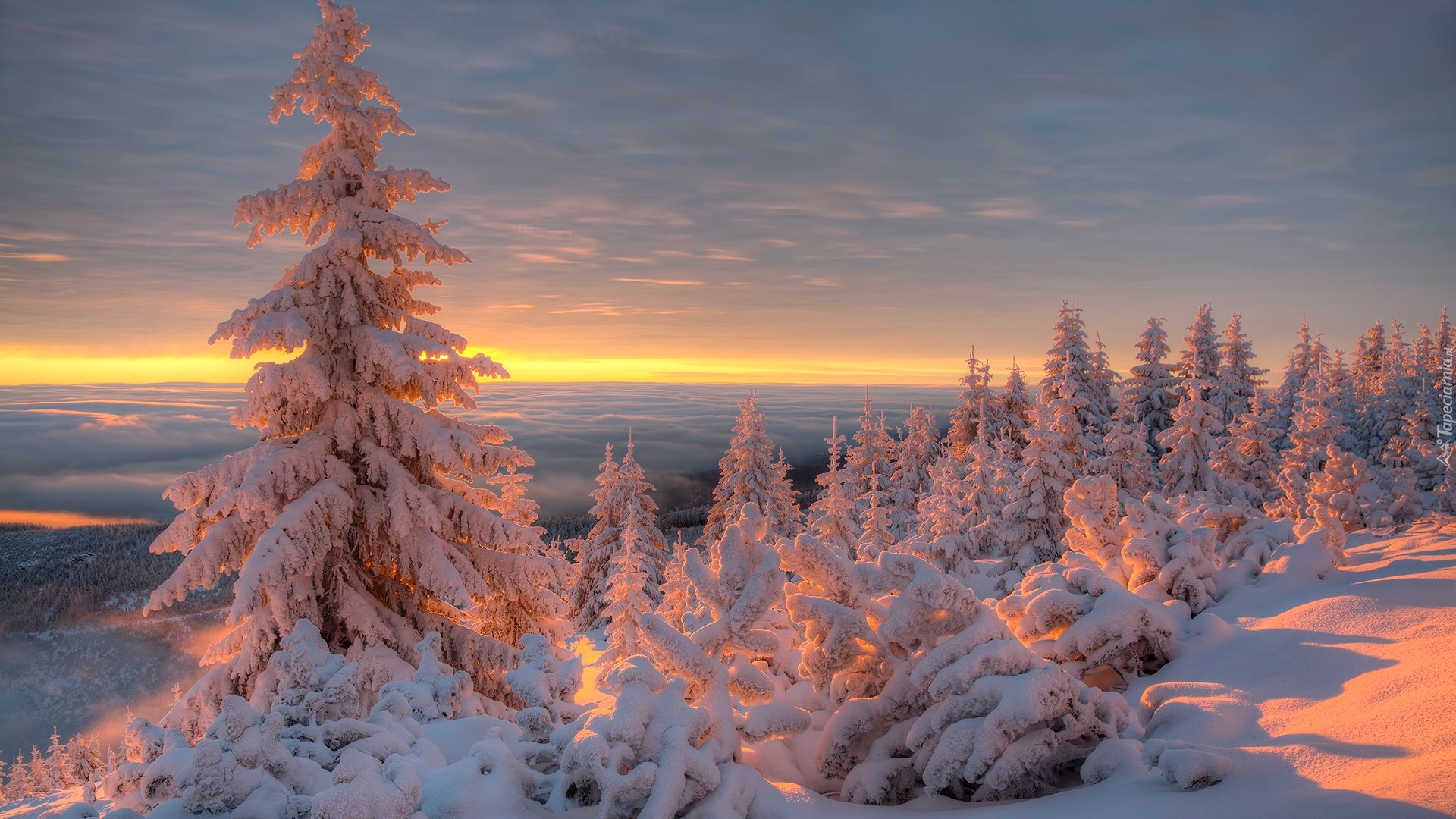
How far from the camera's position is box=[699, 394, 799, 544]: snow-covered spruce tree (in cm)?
3522

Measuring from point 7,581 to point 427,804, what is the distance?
278m

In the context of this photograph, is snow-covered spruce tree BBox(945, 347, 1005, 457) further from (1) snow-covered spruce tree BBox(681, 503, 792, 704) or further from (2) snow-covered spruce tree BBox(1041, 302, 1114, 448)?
(1) snow-covered spruce tree BBox(681, 503, 792, 704)

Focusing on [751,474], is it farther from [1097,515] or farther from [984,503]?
[1097,515]

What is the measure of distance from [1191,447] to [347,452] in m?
32.9

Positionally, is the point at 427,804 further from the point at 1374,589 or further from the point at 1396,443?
the point at 1396,443

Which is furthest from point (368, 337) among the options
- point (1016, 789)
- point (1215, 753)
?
point (1215, 753)

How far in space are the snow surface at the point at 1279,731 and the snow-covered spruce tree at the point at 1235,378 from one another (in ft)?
135

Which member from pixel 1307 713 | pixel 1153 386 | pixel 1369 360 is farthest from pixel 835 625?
pixel 1369 360

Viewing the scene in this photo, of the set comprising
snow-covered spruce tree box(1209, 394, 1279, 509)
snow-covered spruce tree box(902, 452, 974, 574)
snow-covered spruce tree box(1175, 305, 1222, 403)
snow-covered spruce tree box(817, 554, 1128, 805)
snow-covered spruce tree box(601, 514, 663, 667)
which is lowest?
snow-covered spruce tree box(601, 514, 663, 667)

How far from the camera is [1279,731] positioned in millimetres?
3879

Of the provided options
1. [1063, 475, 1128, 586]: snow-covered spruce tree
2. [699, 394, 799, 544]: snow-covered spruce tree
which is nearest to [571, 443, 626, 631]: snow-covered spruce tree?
[699, 394, 799, 544]: snow-covered spruce tree

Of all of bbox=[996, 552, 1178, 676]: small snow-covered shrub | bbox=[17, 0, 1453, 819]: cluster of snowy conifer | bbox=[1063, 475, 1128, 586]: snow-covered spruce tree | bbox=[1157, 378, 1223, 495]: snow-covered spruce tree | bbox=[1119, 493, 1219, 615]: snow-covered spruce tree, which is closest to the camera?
bbox=[17, 0, 1453, 819]: cluster of snowy conifer

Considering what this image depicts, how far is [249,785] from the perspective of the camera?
11.0ft

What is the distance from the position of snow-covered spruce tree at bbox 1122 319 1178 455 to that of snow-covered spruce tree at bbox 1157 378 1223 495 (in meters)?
9.19
